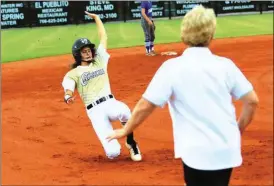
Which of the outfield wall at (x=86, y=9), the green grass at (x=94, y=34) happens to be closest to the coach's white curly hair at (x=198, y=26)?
the green grass at (x=94, y=34)

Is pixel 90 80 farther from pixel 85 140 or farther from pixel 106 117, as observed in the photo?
pixel 85 140

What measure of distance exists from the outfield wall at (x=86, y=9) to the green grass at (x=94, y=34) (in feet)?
1.97

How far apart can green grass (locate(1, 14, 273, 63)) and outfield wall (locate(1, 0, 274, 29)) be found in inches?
23.7

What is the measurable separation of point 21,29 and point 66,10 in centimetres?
252

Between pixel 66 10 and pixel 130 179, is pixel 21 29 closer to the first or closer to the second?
pixel 66 10

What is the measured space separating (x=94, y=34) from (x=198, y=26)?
69.3 feet

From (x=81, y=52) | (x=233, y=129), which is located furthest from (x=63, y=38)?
(x=233, y=129)

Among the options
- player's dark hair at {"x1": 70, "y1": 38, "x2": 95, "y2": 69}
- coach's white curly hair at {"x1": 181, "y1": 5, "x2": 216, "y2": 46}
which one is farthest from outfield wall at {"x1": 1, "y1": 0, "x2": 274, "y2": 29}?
coach's white curly hair at {"x1": 181, "y1": 5, "x2": 216, "y2": 46}

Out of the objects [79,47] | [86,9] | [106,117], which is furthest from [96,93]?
[86,9]

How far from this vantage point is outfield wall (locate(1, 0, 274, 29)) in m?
28.4

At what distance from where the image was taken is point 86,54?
278 inches

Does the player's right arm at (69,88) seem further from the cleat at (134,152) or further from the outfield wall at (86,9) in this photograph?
the outfield wall at (86,9)

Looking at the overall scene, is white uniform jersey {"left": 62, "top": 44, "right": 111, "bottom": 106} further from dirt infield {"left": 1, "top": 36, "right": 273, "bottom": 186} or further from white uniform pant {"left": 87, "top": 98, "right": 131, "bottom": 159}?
dirt infield {"left": 1, "top": 36, "right": 273, "bottom": 186}

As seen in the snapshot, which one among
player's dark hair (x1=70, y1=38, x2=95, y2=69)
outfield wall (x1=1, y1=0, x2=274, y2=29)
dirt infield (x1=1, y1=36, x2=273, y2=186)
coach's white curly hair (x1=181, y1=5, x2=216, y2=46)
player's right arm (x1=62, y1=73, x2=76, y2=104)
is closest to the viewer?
coach's white curly hair (x1=181, y1=5, x2=216, y2=46)
